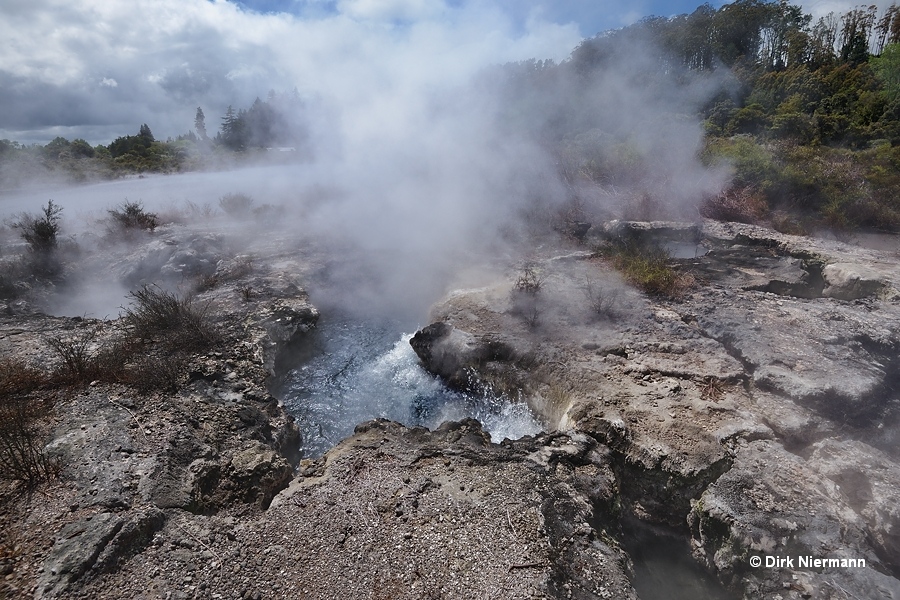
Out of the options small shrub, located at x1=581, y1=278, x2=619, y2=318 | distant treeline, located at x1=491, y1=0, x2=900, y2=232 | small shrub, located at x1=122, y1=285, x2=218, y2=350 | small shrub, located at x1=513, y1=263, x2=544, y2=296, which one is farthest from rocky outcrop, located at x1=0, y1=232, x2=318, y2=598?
distant treeline, located at x1=491, y1=0, x2=900, y2=232

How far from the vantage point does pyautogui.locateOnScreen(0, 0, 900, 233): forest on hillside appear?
12133mm

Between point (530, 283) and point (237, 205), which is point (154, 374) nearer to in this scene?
point (530, 283)

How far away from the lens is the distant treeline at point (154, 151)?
1788cm

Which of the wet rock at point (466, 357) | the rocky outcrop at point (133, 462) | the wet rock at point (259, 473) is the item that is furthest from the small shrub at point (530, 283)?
the wet rock at point (259, 473)

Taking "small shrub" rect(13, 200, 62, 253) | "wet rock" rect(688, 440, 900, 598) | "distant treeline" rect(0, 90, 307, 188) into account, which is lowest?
"wet rock" rect(688, 440, 900, 598)

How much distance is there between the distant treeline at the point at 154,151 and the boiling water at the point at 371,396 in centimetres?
1350

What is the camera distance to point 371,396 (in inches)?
250

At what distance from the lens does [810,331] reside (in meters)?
5.81

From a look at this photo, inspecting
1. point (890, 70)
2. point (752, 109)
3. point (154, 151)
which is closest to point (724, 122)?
point (752, 109)

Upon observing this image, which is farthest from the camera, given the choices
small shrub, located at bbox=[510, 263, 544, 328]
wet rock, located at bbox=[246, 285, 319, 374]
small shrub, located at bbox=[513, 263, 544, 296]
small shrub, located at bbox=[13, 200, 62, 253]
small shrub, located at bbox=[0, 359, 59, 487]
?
small shrub, located at bbox=[13, 200, 62, 253]

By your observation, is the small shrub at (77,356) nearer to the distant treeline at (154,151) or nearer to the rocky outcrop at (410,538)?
the rocky outcrop at (410,538)

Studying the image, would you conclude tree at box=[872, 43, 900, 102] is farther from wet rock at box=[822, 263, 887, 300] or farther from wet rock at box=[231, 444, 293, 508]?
wet rock at box=[231, 444, 293, 508]

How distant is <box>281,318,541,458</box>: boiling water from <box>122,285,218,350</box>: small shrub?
144 cm

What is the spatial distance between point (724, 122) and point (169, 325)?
2359 cm
